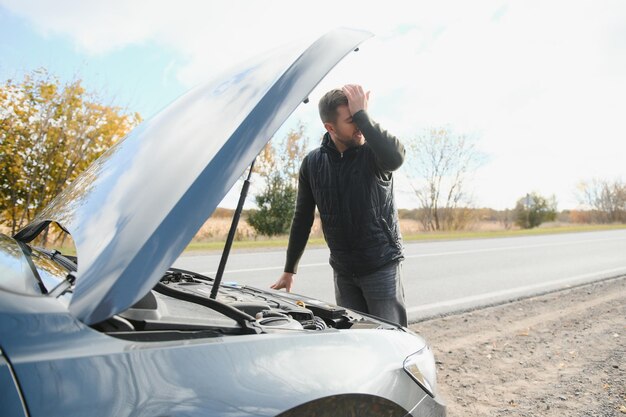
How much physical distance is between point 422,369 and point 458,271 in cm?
822

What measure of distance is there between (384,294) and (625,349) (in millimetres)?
3028

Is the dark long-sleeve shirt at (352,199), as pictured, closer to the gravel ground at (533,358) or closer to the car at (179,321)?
the car at (179,321)

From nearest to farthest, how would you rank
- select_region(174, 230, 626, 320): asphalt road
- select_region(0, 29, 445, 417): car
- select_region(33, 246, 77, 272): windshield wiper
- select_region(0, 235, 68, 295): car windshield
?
select_region(0, 29, 445, 417): car → select_region(0, 235, 68, 295): car windshield → select_region(33, 246, 77, 272): windshield wiper → select_region(174, 230, 626, 320): asphalt road

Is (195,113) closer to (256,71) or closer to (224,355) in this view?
(256,71)

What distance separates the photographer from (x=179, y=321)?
145 centimetres

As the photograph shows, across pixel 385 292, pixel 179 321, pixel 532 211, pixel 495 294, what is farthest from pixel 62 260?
pixel 532 211

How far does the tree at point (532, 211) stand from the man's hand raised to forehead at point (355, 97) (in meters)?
38.6

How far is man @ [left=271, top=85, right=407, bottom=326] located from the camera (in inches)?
106

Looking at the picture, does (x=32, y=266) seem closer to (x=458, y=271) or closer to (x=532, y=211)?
(x=458, y=271)

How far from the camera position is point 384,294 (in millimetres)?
2793

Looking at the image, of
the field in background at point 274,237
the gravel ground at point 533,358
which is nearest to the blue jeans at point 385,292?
the field in background at point 274,237

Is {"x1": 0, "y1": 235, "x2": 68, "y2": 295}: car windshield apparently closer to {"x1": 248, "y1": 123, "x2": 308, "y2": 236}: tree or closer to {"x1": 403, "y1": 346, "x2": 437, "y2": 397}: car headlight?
{"x1": 403, "y1": 346, "x2": 437, "y2": 397}: car headlight

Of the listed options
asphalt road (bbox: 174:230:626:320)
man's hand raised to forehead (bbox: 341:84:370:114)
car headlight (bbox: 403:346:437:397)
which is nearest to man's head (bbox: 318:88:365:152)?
man's hand raised to forehead (bbox: 341:84:370:114)

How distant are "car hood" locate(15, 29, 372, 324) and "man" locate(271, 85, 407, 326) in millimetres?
820
